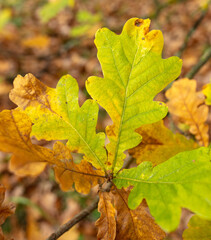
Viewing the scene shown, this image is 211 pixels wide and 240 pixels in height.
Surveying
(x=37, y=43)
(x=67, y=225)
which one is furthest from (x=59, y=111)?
(x=37, y=43)

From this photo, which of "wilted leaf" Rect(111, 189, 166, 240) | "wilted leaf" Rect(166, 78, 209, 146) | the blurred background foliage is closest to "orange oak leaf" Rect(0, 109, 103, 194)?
"wilted leaf" Rect(111, 189, 166, 240)

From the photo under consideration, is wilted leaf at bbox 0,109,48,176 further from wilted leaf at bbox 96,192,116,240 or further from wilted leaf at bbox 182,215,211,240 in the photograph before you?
wilted leaf at bbox 182,215,211,240

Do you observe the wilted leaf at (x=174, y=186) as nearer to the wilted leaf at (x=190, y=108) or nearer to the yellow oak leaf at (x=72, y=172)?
the yellow oak leaf at (x=72, y=172)

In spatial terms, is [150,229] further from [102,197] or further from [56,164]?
[56,164]

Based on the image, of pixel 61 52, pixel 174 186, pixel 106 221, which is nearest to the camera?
pixel 174 186

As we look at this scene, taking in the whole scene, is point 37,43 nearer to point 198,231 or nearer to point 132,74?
point 132,74

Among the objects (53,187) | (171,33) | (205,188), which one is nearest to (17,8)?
(171,33)

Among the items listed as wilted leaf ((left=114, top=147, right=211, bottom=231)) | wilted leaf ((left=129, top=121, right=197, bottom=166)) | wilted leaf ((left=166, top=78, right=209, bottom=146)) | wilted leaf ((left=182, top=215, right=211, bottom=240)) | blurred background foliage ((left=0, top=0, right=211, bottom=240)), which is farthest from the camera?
blurred background foliage ((left=0, top=0, right=211, bottom=240))
